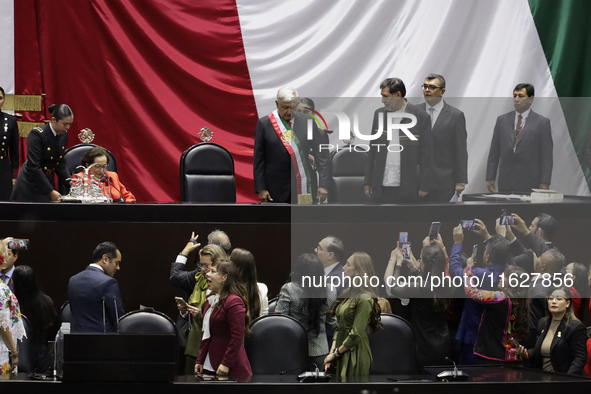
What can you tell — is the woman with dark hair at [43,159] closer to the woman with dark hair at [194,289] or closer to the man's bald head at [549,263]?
the woman with dark hair at [194,289]

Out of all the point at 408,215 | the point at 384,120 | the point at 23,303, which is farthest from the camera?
the point at 23,303

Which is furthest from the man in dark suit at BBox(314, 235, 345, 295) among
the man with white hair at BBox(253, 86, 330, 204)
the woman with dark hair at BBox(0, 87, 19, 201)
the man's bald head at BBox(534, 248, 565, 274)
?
the woman with dark hair at BBox(0, 87, 19, 201)

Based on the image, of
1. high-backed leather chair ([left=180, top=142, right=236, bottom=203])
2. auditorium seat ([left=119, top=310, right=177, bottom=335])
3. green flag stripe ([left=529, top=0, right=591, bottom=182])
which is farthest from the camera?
green flag stripe ([left=529, top=0, right=591, bottom=182])

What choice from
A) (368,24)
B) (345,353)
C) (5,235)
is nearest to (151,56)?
Answer: (368,24)

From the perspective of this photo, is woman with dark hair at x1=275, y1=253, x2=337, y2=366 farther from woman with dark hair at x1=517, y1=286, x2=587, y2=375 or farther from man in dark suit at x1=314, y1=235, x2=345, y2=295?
woman with dark hair at x1=517, y1=286, x2=587, y2=375

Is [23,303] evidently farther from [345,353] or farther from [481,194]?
[481,194]

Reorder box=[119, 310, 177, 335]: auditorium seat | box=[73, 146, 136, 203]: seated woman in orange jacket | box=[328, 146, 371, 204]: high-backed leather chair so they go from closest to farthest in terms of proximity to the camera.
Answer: box=[119, 310, 177, 335]: auditorium seat
box=[328, 146, 371, 204]: high-backed leather chair
box=[73, 146, 136, 203]: seated woman in orange jacket

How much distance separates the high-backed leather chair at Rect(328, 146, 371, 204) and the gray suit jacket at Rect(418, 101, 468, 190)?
41 centimetres

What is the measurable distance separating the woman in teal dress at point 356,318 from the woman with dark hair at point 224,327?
0.44 metres

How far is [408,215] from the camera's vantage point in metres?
3.89

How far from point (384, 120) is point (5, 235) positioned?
90.1 inches

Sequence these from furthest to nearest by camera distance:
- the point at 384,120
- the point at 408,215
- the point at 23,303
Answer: the point at 23,303
the point at 408,215
the point at 384,120

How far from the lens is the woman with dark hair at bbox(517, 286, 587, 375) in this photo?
11.4 feet

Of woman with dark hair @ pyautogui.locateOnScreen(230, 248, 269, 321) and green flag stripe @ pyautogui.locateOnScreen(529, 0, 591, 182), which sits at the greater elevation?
green flag stripe @ pyautogui.locateOnScreen(529, 0, 591, 182)
